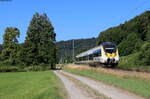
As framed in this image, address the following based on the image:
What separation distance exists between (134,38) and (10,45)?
163 feet

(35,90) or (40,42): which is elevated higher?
(40,42)

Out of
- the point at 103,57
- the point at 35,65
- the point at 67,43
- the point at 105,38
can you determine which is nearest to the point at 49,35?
the point at 35,65

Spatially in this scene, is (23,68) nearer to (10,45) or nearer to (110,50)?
(10,45)

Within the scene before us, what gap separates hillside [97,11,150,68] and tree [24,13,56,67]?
20988mm

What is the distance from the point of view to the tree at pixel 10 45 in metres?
117

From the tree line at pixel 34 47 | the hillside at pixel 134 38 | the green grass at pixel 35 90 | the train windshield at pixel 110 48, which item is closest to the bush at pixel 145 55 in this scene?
the hillside at pixel 134 38

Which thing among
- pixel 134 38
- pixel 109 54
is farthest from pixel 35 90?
pixel 134 38

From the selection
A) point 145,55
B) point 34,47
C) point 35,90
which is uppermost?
point 34,47

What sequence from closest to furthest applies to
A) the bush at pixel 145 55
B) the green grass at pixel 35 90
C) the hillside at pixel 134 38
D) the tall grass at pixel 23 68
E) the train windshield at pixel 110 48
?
the green grass at pixel 35 90, the train windshield at pixel 110 48, the bush at pixel 145 55, the hillside at pixel 134 38, the tall grass at pixel 23 68

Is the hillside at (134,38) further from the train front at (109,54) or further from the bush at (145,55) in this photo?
the train front at (109,54)

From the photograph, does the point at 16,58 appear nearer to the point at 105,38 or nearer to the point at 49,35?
the point at 49,35

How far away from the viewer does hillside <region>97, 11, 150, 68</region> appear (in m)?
56.5

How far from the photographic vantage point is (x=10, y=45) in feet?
→ 396

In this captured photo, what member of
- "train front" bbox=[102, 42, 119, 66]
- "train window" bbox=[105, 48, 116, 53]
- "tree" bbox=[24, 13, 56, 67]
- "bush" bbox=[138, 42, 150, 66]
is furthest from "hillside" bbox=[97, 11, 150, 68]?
"tree" bbox=[24, 13, 56, 67]
